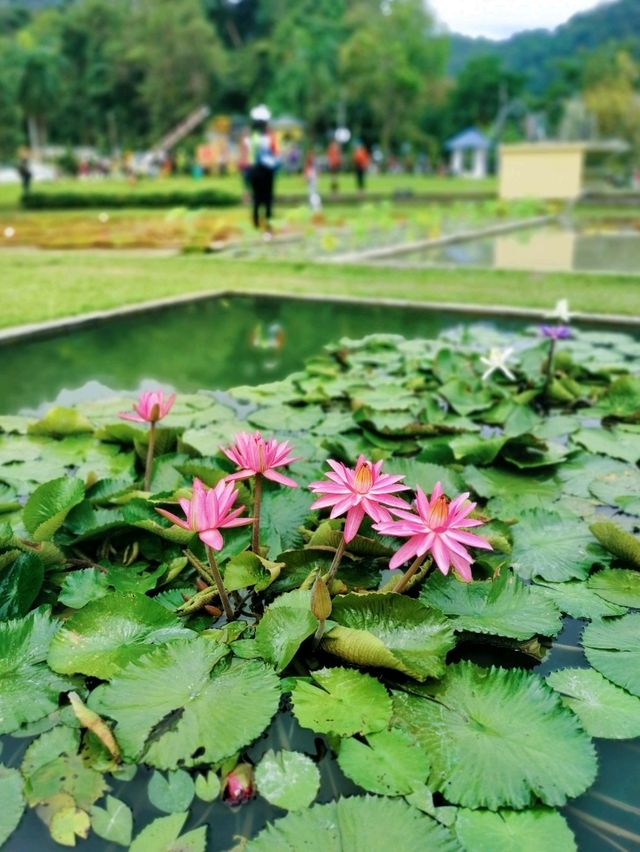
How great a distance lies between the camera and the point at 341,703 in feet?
4.08

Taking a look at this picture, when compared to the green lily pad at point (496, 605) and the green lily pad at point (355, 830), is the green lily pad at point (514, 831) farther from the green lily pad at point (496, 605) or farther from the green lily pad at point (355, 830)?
the green lily pad at point (496, 605)

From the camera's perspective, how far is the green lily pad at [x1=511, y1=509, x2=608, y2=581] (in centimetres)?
170

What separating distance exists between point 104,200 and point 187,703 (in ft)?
64.1

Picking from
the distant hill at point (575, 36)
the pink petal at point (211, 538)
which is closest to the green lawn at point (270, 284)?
the pink petal at point (211, 538)

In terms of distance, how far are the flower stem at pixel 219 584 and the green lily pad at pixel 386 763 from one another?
369mm

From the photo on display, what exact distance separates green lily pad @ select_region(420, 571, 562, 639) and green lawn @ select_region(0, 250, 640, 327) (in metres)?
3.43

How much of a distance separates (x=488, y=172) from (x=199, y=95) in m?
19.0

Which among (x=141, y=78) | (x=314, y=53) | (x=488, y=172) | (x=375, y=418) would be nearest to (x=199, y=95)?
(x=141, y=78)

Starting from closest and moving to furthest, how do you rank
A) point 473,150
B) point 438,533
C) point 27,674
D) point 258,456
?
point 438,533, point 27,674, point 258,456, point 473,150

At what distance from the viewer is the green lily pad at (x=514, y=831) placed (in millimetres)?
1027

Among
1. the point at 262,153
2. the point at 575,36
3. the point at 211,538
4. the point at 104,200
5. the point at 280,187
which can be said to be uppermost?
the point at 575,36

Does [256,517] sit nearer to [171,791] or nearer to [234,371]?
[171,791]

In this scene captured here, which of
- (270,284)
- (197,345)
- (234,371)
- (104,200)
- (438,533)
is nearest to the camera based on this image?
(438,533)

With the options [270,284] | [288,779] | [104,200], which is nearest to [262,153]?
[270,284]
